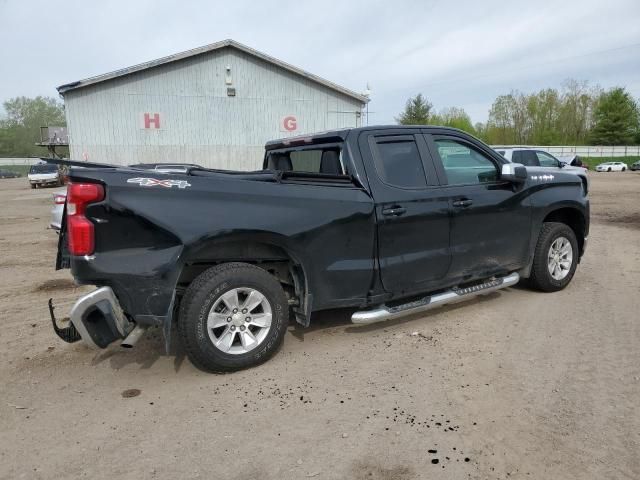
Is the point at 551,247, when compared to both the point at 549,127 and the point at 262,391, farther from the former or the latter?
the point at 549,127

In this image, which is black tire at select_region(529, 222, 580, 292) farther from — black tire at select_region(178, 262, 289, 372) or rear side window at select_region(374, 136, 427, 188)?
black tire at select_region(178, 262, 289, 372)

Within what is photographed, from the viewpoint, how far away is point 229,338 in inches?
140

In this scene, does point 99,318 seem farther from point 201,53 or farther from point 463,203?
point 201,53

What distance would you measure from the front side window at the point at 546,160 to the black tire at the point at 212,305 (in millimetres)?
14844

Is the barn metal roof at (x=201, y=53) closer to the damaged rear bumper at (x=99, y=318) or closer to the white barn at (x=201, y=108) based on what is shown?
the white barn at (x=201, y=108)

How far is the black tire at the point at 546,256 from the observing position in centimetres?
527

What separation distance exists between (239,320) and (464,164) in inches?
106

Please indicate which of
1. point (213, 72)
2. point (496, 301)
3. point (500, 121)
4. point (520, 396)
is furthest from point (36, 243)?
point (500, 121)

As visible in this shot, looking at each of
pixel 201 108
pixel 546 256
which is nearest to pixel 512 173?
pixel 546 256

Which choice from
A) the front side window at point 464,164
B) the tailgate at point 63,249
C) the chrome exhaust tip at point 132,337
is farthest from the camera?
the front side window at point 464,164

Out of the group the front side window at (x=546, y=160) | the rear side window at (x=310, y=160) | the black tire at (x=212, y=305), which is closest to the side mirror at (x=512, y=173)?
the rear side window at (x=310, y=160)

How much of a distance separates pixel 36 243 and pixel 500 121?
83737 mm

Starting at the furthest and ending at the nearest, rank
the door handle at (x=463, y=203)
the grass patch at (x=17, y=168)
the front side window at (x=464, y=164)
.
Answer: the grass patch at (x=17, y=168) → the front side window at (x=464, y=164) → the door handle at (x=463, y=203)

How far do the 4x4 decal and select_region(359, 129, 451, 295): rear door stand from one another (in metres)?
1.56
